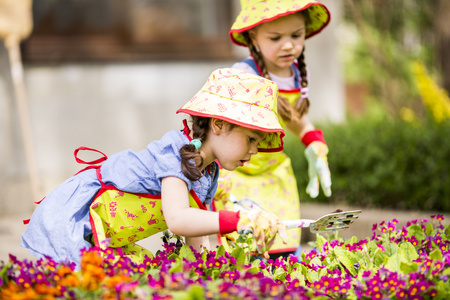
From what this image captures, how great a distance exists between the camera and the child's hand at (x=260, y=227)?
6.54 ft

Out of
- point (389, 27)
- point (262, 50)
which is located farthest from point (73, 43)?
point (389, 27)

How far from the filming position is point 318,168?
3.06m

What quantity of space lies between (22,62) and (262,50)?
12.8 ft

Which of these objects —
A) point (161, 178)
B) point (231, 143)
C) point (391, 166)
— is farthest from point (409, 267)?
point (391, 166)

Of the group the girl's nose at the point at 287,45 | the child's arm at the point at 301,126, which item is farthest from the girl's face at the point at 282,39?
the child's arm at the point at 301,126

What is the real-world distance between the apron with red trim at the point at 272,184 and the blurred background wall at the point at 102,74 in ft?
11.8

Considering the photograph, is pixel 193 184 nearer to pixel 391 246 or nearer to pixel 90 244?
pixel 90 244

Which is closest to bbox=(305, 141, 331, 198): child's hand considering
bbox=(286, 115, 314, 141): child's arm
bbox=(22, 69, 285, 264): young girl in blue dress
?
bbox=(286, 115, 314, 141): child's arm

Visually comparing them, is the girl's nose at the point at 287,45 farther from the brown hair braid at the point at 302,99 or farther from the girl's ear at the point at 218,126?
the girl's ear at the point at 218,126

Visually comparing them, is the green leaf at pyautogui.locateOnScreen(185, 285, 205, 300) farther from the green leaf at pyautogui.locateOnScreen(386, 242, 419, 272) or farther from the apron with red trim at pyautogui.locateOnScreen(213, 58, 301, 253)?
the apron with red trim at pyautogui.locateOnScreen(213, 58, 301, 253)

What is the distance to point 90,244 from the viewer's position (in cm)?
235

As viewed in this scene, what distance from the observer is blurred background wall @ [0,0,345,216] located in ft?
20.5

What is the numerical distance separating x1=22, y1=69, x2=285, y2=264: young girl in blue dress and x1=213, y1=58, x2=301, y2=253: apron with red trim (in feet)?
2.22

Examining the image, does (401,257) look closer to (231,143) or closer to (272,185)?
(231,143)
